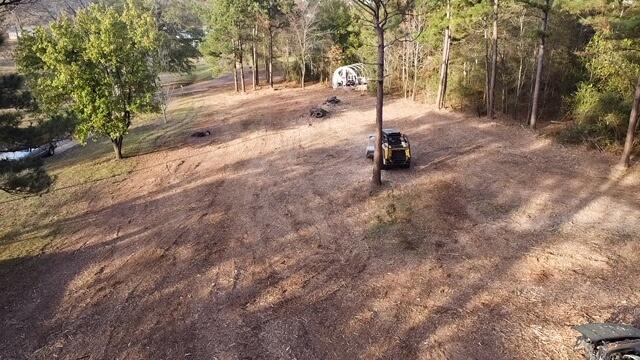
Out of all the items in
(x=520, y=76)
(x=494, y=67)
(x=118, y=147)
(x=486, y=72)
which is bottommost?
(x=118, y=147)

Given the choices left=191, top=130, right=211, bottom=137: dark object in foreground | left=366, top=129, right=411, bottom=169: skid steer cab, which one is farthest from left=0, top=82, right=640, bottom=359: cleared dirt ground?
left=191, top=130, right=211, bottom=137: dark object in foreground

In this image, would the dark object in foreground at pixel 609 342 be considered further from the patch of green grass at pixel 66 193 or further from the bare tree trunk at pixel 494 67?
the bare tree trunk at pixel 494 67

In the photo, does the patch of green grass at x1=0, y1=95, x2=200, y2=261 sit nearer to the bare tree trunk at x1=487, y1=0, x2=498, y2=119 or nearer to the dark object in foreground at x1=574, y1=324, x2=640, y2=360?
the dark object in foreground at x1=574, y1=324, x2=640, y2=360

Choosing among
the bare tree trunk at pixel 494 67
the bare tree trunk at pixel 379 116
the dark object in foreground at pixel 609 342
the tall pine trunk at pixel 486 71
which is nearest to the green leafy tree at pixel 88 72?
the bare tree trunk at pixel 379 116

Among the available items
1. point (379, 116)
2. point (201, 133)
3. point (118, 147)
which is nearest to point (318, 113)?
point (201, 133)

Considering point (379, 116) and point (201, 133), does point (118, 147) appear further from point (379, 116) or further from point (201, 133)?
point (379, 116)

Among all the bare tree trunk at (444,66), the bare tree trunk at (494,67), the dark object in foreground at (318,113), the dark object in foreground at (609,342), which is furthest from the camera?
the dark object in foreground at (318,113)

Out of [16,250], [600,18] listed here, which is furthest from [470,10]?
[16,250]
